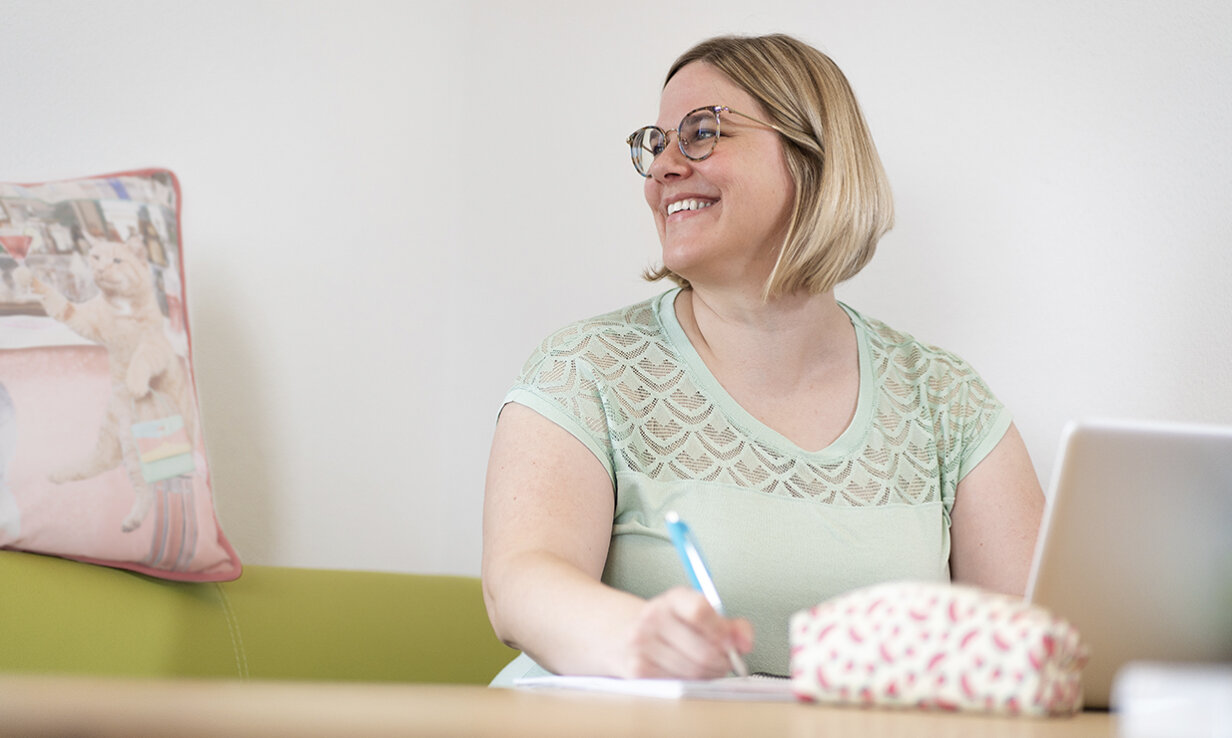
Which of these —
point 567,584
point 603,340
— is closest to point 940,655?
point 567,584

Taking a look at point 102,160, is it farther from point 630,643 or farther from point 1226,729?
point 1226,729

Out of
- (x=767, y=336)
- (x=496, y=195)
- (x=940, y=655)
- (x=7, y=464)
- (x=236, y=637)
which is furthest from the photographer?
(x=496, y=195)

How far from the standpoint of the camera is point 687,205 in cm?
158

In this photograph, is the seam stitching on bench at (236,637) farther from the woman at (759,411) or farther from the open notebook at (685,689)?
the open notebook at (685,689)

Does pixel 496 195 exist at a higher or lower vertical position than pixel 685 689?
higher

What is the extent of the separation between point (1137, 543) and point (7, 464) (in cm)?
114

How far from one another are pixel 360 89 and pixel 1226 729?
1912 mm

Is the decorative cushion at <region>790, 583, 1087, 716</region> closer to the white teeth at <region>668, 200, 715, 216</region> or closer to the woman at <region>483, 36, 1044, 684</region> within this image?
the woman at <region>483, 36, 1044, 684</region>

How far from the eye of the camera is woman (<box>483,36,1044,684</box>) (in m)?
1.35

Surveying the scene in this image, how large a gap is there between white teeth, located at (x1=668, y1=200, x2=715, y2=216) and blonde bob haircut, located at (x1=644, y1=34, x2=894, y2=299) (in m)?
0.13

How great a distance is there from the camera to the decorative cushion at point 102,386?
4.08 feet

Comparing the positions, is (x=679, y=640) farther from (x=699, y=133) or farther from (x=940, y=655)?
(x=699, y=133)

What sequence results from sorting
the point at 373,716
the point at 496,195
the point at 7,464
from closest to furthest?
the point at 373,716, the point at 7,464, the point at 496,195

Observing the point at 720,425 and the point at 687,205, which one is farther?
the point at 687,205
